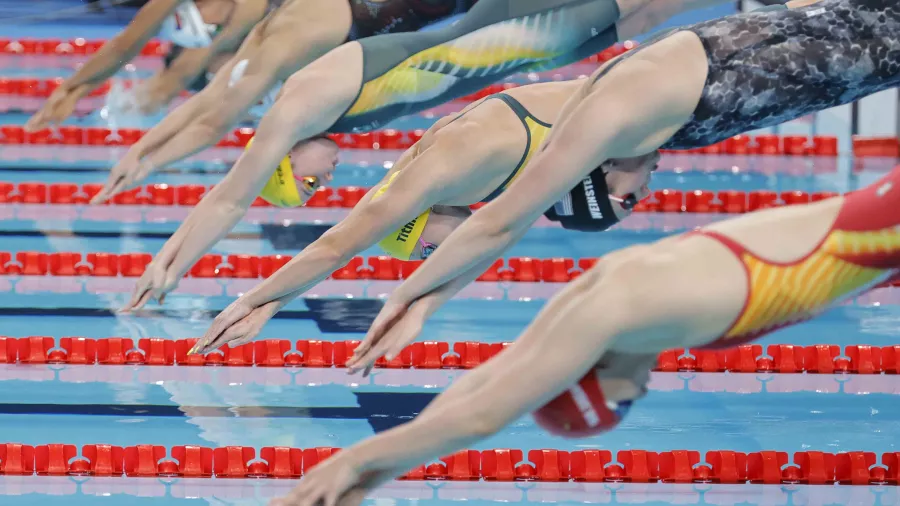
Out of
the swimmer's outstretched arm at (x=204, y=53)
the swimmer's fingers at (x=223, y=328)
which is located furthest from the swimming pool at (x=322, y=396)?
the swimmer's outstretched arm at (x=204, y=53)

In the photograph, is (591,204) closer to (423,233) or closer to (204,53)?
(423,233)

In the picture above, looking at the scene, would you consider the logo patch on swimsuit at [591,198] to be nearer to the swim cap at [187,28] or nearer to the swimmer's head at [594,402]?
the swimmer's head at [594,402]

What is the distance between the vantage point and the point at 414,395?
5512 mm

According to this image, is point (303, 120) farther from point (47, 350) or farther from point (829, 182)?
point (829, 182)

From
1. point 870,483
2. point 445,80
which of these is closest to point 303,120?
point 445,80

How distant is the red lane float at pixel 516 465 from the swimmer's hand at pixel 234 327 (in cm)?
83

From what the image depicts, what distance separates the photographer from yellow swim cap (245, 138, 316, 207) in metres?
4.84

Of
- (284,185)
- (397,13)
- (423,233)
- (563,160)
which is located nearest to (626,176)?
(563,160)

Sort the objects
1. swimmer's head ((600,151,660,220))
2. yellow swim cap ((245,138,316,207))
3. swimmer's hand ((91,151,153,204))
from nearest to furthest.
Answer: swimmer's head ((600,151,660,220)), yellow swim cap ((245,138,316,207)), swimmer's hand ((91,151,153,204))

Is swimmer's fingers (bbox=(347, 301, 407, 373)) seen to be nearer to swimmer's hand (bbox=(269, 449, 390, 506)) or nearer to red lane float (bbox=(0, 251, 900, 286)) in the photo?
swimmer's hand (bbox=(269, 449, 390, 506))

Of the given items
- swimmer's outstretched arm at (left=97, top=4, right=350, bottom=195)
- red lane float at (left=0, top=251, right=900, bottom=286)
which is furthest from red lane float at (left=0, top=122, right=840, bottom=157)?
swimmer's outstretched arm at (left=97, top=4, right=350, bottom=195)

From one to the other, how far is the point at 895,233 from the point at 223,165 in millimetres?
6961

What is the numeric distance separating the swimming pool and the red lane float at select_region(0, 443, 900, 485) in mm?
28

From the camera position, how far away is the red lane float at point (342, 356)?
5762 millimetres
